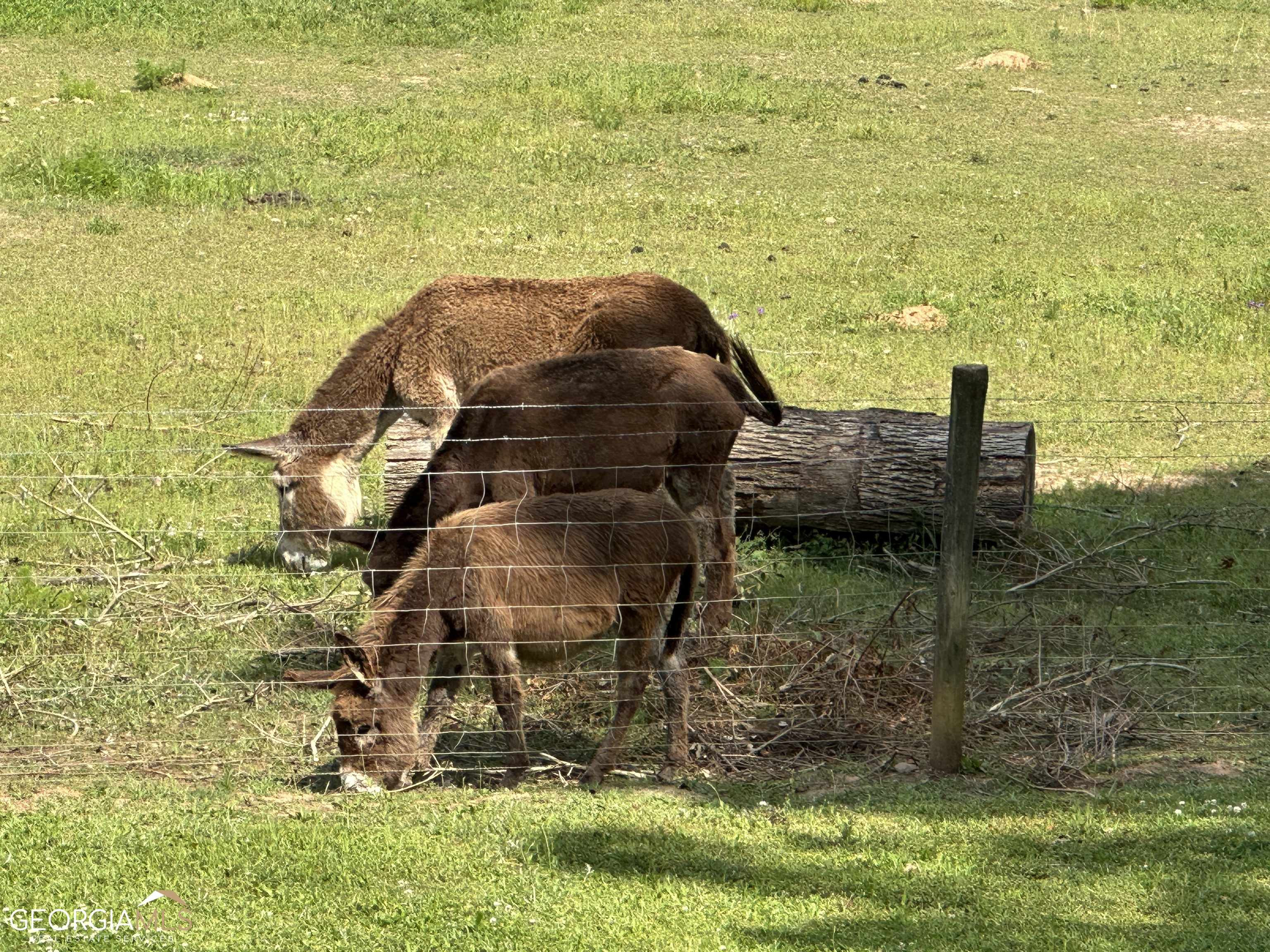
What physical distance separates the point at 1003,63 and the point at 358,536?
695 inches

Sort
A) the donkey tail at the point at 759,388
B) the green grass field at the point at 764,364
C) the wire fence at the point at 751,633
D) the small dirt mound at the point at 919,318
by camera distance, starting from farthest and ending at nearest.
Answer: the small dirt mound at the point at 919,318
the donkey tail at the point at 759,388
the wire fence at the point at 751,633
the green grass field at the point at 764,364

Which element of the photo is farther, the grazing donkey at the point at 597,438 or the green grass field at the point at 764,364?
the grazing donkey at the point at 597,438

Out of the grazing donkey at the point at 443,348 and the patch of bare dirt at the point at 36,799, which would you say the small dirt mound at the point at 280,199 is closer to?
the grazing donkey at the point at 443,348

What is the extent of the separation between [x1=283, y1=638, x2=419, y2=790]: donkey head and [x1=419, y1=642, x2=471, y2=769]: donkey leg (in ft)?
0.19

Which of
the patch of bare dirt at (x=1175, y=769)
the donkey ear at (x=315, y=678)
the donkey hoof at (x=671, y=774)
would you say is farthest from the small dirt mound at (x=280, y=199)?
the patch of bare dirt at (x=1175, y=769)

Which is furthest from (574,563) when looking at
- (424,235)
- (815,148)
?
(815,148)

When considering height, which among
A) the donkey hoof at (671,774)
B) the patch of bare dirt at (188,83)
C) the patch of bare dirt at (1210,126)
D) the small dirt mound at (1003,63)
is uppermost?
the small dirt mound at (1003,63)

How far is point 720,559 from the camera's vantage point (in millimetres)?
8484

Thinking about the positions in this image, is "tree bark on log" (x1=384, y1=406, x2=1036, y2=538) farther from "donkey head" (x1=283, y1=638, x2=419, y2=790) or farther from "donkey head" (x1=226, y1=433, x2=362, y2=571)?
"donkey head" (x1=283, y1=638, x2=419, y2=790)

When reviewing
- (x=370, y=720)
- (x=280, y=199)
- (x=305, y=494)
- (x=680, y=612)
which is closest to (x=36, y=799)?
(x=370, y=720)

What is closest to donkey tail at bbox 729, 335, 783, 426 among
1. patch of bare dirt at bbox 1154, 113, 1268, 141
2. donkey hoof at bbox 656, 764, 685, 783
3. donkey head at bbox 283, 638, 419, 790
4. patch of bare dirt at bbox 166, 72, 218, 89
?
donkey hoof at bbox 656, 764, 685, 783

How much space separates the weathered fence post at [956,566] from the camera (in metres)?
6.17

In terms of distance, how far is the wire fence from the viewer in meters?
6.80

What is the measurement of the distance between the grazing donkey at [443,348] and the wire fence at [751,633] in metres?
0.51
